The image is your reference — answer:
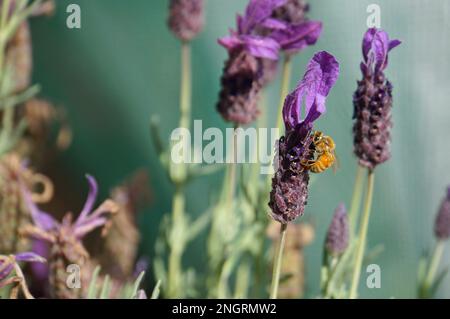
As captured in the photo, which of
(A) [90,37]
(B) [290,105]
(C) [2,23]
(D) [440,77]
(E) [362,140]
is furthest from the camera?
(A) [90,37]

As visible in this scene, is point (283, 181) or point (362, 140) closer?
point (283, 181)

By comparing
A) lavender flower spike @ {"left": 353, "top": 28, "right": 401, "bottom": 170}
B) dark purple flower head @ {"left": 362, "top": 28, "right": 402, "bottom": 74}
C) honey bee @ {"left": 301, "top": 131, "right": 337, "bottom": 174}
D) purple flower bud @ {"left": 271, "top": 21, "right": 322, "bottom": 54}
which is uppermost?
purple flower bud @ {"left": 271, "top": 21, "right": 322, "bottom": 54}

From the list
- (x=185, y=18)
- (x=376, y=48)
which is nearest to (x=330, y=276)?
(x=376, y=48)


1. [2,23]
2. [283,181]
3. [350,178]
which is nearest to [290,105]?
[283,181]

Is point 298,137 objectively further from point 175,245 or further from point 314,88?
point 175,245

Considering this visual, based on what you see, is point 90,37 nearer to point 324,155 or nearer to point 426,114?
point 426,114

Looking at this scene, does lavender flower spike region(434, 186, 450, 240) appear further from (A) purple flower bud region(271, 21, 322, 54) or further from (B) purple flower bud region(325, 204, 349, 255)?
(A) purple flower bud region(271, 21, 322, 54)

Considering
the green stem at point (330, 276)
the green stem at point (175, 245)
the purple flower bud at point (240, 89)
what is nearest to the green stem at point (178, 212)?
the green stem at point (175, 245)

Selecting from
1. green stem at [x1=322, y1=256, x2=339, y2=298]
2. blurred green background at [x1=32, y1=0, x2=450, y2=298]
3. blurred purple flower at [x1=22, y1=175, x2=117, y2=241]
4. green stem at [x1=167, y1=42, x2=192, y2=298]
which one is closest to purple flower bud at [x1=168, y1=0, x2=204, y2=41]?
green stem at [x1=167, y1=42, x2=192, y2=298]
